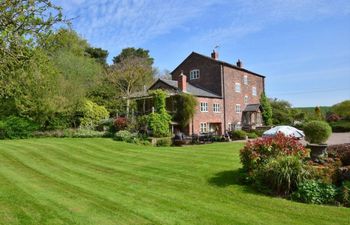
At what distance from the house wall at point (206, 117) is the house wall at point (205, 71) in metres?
2.15

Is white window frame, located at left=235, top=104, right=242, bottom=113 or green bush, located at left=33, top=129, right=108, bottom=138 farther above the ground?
white window frame, located at left=235, top=104, right=242, bottom=113

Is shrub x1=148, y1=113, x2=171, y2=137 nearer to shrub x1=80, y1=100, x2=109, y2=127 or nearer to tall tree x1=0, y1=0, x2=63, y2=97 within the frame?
shrub x1=80, y1=100, x2=109, y2=127

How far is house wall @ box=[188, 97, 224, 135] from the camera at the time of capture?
32312mm

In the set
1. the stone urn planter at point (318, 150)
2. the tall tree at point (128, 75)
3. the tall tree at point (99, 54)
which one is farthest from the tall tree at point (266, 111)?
the stone urn planter at point (318, 150)

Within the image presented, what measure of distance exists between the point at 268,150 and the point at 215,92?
1092 inches

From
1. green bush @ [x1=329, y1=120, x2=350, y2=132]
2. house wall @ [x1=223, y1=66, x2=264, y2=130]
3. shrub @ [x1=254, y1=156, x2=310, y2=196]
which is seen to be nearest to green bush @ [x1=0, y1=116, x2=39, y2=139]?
house wall @ [x1=223, y1=66, x2=264, y2=130]

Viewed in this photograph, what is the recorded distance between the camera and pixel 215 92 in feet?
122

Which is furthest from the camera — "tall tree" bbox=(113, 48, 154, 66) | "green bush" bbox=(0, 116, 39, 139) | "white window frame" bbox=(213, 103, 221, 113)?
"tall tree" bbox=(113, 48, 154, 66)

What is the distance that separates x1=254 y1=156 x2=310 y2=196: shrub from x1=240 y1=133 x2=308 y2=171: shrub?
583mm

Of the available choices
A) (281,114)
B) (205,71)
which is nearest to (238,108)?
(205,71)

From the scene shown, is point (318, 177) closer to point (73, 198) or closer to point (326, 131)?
point (326, 131)

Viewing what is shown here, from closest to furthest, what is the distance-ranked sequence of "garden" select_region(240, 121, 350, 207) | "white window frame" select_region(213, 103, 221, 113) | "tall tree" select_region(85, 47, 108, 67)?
"garden" select_region(240, 121, 350, 207) → "white window frame" select_region(213, 103, 221, 113) → "tall tree" select_region(85, 47, 108, 67)

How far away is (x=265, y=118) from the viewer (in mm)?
44156

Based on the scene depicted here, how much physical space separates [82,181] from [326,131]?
34.0 feet
